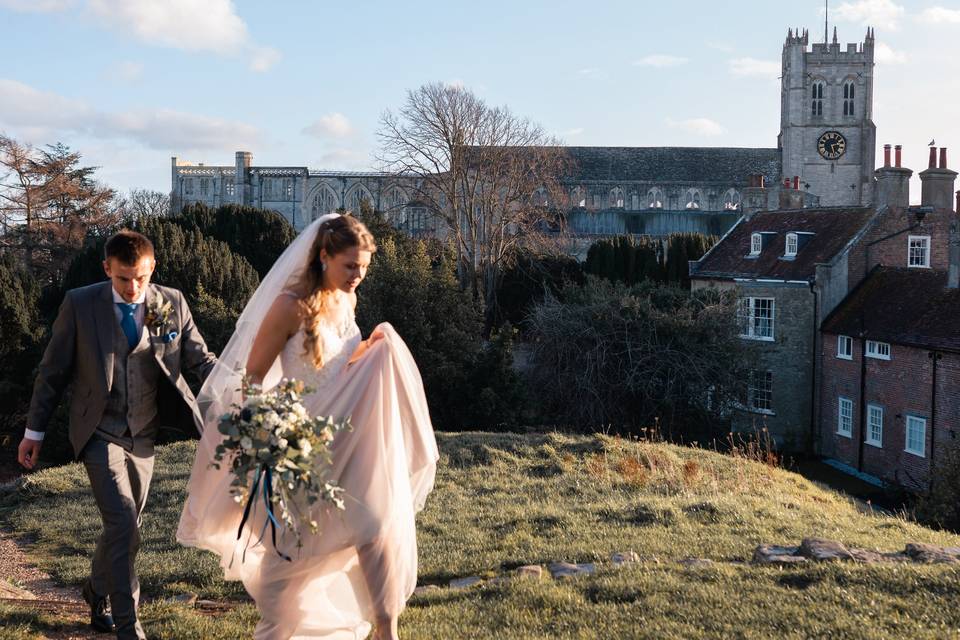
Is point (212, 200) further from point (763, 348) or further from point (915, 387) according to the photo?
point (915, 387)

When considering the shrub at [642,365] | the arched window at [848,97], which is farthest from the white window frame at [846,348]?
the arched window at [848,97]

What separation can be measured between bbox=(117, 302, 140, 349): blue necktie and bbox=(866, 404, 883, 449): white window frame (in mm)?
22887

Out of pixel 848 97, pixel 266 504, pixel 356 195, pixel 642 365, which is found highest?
pixel 848 97

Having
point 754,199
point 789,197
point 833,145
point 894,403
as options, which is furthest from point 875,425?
point 833,145

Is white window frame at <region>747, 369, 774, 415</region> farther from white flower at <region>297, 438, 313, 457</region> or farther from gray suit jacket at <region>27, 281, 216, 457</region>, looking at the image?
white flower at <region>297, 438, 313, 457</region>

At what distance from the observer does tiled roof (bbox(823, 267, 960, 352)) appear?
22.5 m

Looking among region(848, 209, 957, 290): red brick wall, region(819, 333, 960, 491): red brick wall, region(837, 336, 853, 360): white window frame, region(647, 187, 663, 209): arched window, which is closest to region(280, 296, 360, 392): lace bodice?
Answer: region(819, 333, 960, 491): red brick wall

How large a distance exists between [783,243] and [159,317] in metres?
28.4

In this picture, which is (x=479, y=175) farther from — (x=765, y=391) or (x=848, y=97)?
(x=848, y=97)

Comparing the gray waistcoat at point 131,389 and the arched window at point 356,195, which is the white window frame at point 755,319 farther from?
the arched window at point 356,195

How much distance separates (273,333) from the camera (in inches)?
186

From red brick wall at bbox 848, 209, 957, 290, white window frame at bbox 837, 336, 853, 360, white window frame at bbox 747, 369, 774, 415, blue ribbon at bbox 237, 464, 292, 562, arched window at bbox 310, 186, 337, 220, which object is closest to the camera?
blue ribbon at bbox 237, 464, 292, 562

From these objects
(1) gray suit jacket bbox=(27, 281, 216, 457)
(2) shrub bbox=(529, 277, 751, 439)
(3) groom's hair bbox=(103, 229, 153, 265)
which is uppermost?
(3) groom's hair bbox=(103, 229, 153, 265)

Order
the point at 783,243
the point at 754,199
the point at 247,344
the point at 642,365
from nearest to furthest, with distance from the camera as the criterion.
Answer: the point at 247,344
the point at 642,365
the point at 783,243
the point at 754,199
